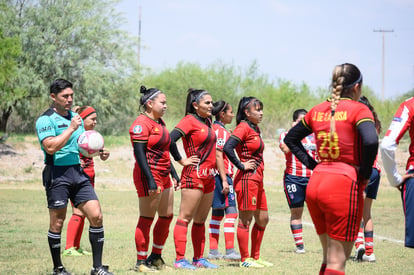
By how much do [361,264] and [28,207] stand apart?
10584 millimetres

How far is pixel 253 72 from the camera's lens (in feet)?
189

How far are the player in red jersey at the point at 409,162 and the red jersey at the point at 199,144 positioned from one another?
11.4 feet

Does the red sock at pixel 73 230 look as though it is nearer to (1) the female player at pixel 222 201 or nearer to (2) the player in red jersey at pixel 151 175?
(2) the player in red jersey at pixel 151 175

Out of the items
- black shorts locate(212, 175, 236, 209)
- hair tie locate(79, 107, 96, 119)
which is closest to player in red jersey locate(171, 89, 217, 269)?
black shorts locate(212, 175, 236, 209)

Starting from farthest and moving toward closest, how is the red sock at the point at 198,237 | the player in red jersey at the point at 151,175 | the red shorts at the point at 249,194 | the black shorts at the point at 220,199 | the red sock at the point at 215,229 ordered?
1. the black shorts at the point at 220,199
2. the red sock at the point at 215,229
3. the red sock at the point at 198,237
4. the red shorts at the point at 249,194
5. the player in red jersey at the point at 151,175

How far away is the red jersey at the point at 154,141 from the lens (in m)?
8.20

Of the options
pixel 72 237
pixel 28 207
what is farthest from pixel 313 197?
pixel 28 207

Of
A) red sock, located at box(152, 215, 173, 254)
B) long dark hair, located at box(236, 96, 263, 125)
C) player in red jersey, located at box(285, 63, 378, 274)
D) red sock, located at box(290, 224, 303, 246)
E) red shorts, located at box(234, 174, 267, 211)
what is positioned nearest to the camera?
player in red jersey, located at box(285, 63, 378, 274)

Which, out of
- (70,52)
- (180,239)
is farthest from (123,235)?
(70,52)

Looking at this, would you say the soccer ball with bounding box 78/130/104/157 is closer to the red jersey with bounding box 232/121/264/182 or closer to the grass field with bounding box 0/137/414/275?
the grass field with bounding box 0/137/414/275

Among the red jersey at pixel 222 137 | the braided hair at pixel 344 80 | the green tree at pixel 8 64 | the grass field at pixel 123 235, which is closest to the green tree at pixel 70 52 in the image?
the green tree at pixel 8 64

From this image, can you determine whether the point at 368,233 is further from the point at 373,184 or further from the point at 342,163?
the point at 342,163

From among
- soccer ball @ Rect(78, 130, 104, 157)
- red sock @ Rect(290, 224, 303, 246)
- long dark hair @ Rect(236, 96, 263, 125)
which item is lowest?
red sock @ Rect(290, 224, 303, 246)

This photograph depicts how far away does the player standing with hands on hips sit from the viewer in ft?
24.5
